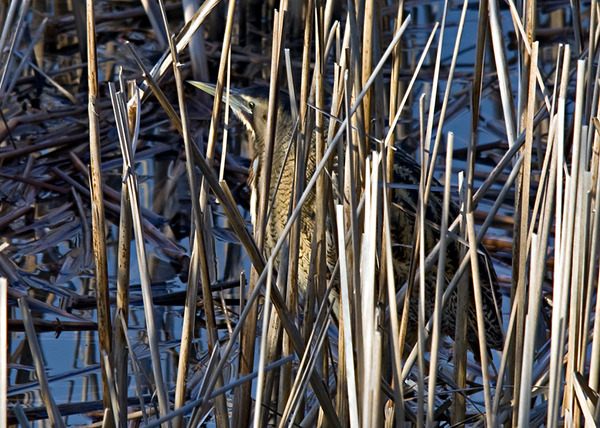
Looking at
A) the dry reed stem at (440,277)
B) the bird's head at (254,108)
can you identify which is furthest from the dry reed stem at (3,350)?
the bird's head at (254,108)

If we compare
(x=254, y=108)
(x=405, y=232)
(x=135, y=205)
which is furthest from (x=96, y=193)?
(x=254, y=108)

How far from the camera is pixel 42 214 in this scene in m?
3.08

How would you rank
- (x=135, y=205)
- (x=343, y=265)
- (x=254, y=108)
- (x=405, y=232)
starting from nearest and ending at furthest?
(x=343, y=265)
(x=135, y=205)
(x=405, y=232)
(x=254, y=108)

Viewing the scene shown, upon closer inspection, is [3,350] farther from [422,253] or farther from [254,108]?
[254,108]

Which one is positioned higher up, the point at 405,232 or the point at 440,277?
the point at 440,277

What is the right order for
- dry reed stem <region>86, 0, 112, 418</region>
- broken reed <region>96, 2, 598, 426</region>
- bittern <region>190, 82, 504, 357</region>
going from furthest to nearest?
bittern <region>190, 82, 504, 357</region>
dry reed stem <region>86, 0, 112, 418</region>
broken reed <region>96, 2, 598, 426</region>

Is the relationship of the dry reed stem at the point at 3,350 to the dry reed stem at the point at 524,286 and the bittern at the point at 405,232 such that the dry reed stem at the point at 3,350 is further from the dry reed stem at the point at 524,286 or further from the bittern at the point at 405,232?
the bittern at the point at 405,232

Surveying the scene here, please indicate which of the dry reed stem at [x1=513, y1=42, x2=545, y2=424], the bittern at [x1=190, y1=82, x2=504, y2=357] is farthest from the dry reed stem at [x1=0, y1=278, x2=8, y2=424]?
the bittern at [x1=190, y1=82, x2=504, y2=357]

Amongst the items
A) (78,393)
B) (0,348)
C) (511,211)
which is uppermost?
(0,348)

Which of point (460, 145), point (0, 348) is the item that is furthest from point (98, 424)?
point (460, 145)

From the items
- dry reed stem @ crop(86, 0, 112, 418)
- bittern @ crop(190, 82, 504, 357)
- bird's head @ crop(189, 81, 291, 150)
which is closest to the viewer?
dry reed stem @ crop(86, 0, 112, 418)

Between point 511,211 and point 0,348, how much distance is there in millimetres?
2237

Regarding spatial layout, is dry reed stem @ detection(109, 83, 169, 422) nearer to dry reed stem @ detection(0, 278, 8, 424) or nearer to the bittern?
dry reed stem @ detection(0, 278, 8, 424)

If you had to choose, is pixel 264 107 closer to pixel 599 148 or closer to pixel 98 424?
pixel 98 424
